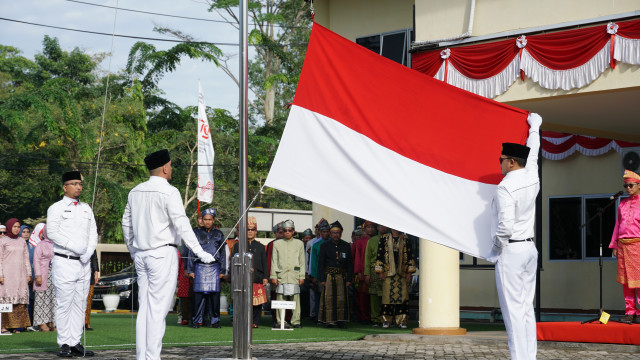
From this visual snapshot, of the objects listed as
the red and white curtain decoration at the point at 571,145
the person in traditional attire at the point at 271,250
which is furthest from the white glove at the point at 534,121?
the red and white curtain decoration at the point at 571,145

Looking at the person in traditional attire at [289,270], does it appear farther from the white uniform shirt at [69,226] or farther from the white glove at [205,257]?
the white glove at [205,257]

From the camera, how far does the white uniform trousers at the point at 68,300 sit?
10.1m

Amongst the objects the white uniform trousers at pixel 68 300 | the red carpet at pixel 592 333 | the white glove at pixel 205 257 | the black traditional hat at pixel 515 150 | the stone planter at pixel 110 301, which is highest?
the black traditional hat at pixel 515 150

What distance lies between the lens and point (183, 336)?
13344 millimetres

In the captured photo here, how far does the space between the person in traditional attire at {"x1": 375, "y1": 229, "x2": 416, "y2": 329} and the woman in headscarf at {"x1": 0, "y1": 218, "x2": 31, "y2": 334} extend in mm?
6370

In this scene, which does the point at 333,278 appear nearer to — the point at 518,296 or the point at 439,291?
the point at 439,291

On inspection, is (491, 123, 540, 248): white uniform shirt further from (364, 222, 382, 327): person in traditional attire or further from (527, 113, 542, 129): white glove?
(364, 222, 382, 327): person in traditional attire

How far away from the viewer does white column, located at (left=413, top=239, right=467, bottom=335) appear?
13.1 meters

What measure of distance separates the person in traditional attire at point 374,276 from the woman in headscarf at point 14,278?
6.44 m

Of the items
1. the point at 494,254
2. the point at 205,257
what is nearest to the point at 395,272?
the point at 494,254

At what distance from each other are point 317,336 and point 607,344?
14.9ft

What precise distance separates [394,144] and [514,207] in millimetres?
1294

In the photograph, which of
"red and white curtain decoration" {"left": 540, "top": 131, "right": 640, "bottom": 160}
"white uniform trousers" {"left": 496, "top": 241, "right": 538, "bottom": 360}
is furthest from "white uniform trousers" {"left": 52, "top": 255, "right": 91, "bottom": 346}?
"red and white curtain decoration" {"left": 540, "top": 131, "right": 640, "bottom": 160}

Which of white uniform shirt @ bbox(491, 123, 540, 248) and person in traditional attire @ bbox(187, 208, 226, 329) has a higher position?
white uniform shirt @ bbox(491, 123, 540, 248)
